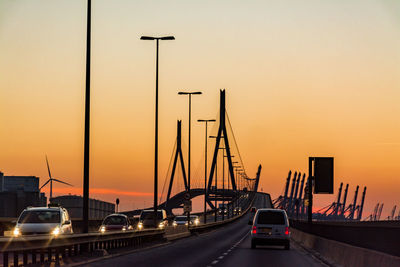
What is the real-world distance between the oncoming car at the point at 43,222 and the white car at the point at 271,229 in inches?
409

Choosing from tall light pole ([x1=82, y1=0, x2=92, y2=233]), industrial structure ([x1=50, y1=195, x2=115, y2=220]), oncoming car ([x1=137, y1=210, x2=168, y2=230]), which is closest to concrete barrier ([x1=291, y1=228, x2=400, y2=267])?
tall light pole ([x1=82, y1=0, x2=92, y2=233])

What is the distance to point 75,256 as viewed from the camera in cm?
2622

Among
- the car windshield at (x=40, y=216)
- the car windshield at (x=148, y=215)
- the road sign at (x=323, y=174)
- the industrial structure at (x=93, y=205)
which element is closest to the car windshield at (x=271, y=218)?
the road sign at (x=323, y=174)

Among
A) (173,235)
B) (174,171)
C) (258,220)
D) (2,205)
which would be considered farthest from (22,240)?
(174,171)

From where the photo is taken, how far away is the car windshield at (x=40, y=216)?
30.9 meters

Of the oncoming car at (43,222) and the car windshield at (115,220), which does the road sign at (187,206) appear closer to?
the car windshield at (115,220)

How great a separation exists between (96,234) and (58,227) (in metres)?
2.50

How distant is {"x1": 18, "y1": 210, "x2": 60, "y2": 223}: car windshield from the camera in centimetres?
3087

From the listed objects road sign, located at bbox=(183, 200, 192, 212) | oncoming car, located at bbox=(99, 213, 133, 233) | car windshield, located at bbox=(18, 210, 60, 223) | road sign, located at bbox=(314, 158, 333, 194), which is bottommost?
oncoming car, located at bbox=(99, 213, 133, 233)

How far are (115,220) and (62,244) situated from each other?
78.1 feet

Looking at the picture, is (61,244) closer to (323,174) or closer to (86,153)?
(86,153)

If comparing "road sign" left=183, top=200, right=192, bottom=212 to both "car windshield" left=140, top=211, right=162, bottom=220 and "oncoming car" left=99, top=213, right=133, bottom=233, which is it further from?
"oncoming car" left=99, top=213, right=133, bottom=233

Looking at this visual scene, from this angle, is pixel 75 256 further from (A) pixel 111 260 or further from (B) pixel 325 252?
(B) pixel 325 252

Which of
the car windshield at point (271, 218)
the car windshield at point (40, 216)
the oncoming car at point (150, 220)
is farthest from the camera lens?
the oncoming car at point (150, 220)
